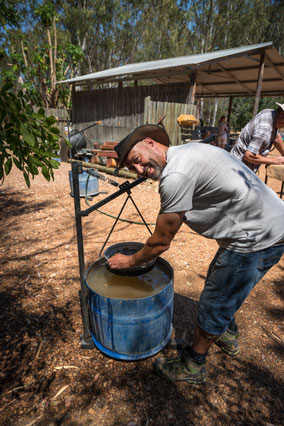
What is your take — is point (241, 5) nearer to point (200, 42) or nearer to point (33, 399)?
point (200, 42)

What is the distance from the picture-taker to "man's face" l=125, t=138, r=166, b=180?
1.61 metres

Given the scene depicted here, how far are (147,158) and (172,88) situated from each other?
29.1ft

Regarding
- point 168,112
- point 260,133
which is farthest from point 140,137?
point 168,112

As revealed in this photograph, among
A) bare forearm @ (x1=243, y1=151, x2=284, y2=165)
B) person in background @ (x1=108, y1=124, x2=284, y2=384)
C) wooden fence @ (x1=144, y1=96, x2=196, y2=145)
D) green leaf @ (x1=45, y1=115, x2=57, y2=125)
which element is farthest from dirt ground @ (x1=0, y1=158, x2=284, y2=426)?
wooden fence @ (x1=144, y1=96, x2=196, y2=145)

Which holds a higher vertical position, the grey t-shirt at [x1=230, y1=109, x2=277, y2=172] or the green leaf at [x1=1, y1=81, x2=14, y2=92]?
the green leaf at [x1=1, y1=81, x2=14, y2=92]

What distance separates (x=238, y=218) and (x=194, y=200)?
1.02 feet

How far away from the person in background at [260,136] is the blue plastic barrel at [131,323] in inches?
80.3

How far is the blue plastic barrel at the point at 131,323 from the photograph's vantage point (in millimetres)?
1923

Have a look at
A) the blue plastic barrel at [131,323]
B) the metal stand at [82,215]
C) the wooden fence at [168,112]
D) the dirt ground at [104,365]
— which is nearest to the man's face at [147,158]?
the metal stand at [82,215]

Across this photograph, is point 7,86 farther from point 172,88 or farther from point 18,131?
point 172,88

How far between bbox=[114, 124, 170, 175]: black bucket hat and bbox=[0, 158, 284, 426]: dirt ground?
1.76m

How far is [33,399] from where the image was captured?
6.30 ft

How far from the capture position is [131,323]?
1.96 m

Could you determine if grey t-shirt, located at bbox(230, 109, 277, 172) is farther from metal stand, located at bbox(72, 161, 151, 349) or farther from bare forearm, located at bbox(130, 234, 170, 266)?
bare forearm, located at bbox(130, 234, 170, 266)
